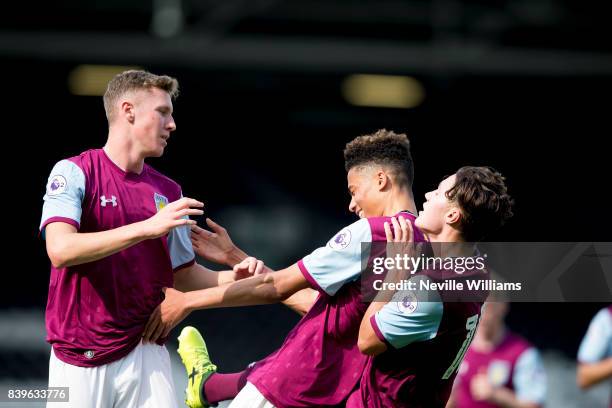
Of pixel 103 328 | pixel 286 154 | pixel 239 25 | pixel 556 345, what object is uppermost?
pixel 239 25

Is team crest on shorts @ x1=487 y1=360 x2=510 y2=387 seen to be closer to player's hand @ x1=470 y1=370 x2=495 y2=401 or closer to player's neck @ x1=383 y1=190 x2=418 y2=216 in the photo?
player's hand @ x1=470 y1=370 x2=495 y2=401

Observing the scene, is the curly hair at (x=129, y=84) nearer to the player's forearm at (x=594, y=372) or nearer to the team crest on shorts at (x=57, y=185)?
the team crest on shorts at (x=57, y=185)

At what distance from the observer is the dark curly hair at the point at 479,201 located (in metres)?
4.47

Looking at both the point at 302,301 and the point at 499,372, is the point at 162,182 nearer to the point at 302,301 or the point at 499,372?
the point at 302,301

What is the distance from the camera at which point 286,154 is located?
1245 centimetres

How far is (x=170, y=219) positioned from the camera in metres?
4.18

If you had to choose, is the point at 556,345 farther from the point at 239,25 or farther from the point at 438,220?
the point at 438,220

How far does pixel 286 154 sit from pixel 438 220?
7.98m

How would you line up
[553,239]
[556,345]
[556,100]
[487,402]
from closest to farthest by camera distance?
1. [487,402]
2. [556,345]
3. [553,239]
4. [556,100]

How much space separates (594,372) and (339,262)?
7.54 ft

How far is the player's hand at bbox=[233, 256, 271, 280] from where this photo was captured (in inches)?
188

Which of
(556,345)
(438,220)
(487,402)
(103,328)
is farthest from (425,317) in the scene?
(556,345)

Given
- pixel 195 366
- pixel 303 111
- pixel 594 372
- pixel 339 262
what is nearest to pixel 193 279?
pixel 195 366

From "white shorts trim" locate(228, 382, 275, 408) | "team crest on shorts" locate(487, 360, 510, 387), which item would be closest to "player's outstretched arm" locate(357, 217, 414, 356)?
"white shorts trim" locate(228, 382, 275, 408)
